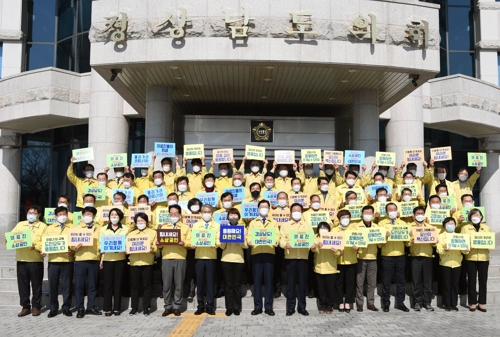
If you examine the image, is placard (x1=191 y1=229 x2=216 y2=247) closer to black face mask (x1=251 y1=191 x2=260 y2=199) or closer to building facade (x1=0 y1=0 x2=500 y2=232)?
black face mask (x1=251 y1=191 x2=260 y2=199)

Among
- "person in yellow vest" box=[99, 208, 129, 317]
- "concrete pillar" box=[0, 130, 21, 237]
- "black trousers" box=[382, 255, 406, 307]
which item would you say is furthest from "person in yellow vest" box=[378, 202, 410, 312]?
"concrete pillar" box=[0, 130, 21, 237]

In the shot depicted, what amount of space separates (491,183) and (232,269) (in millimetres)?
16688

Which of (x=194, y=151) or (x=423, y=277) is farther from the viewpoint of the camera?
(x=194, y=151)

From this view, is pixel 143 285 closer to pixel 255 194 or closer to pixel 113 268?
pixel 113 268

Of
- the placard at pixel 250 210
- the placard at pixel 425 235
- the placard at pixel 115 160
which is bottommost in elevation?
the placard at pixel 425 235

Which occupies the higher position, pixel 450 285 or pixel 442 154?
pixel 442 154

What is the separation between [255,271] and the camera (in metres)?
8.22

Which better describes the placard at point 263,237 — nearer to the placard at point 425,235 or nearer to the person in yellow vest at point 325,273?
the person in yellow vest at point 325,273

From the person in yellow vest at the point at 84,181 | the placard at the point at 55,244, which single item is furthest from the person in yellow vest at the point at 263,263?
the person in yellow vest at the point at 84,181

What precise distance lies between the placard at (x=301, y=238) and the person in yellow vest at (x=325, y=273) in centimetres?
25

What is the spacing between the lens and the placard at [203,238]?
798 cm

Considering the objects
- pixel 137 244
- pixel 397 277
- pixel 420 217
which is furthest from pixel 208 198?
pixel 420 217

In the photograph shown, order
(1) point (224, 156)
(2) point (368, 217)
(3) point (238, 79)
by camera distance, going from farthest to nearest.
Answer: (3) point (238, 79), (1) point (224, 156), (2) point (368, 217)

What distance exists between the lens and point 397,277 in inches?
334
